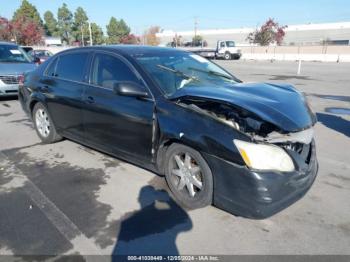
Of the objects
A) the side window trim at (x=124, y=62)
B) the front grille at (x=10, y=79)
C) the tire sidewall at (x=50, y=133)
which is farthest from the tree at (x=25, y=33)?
the side window trim at (x=124, y=62)

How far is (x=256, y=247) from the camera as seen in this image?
2.84 metres

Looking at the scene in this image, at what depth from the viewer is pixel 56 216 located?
10.9ft

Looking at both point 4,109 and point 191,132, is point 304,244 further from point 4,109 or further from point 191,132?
point 4,109

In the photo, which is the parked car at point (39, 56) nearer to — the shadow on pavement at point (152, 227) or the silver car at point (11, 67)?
the silver car at point (11, 67)

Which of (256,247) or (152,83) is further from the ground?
(152,83)

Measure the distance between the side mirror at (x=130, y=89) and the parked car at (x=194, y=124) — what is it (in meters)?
0.01

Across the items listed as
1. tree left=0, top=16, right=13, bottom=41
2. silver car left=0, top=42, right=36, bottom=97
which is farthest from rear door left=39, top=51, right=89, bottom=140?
tree left=0, top=16, right=13, bottom=41

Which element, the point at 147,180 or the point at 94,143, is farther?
the point at 94,143

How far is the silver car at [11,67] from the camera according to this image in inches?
370

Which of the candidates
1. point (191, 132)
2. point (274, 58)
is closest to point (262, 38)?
point (274, 58)

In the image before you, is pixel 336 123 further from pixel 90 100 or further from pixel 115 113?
pixel 90 100

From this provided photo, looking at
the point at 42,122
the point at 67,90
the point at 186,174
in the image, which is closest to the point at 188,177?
the point at 186,174

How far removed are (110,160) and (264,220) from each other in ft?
8.17

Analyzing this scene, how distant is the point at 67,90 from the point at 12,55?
698 cm
